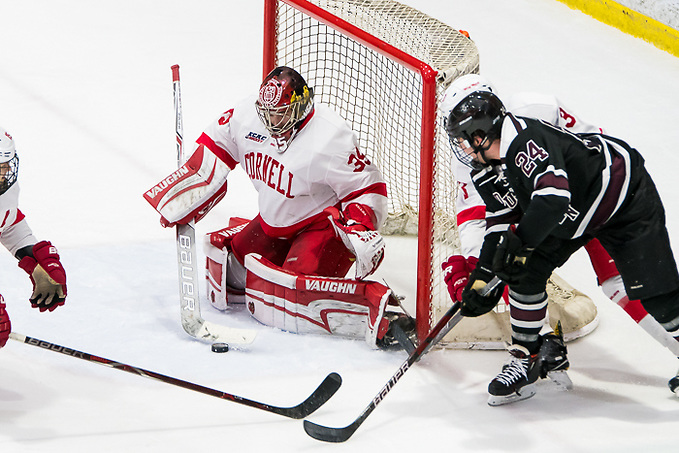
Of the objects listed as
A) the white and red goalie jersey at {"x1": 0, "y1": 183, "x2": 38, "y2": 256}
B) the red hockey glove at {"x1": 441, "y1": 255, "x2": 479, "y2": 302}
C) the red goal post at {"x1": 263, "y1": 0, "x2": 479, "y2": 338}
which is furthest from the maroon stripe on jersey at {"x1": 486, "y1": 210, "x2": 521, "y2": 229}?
the white and red goalie jersey at {"x1": 0, "y1": 183, "x2": 38, "y2": 256}

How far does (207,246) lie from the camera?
3510 millimetres

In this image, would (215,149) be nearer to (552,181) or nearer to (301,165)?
(301,165)

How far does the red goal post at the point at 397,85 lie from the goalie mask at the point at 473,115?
30 cm

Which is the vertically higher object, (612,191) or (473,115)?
(473,115)

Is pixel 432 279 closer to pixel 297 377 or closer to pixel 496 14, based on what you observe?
pixel 297 377

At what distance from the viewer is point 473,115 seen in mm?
2590

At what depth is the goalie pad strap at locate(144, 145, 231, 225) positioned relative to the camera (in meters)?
3.40

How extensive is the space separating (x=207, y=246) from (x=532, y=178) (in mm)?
1379

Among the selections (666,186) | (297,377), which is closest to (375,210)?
(297,377)

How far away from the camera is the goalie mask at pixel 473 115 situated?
2.59 metres

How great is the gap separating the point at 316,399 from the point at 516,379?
1.93ft

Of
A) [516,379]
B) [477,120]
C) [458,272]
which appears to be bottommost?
[516,379]

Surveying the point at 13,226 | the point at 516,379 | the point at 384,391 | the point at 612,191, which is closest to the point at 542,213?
the point at 612,191

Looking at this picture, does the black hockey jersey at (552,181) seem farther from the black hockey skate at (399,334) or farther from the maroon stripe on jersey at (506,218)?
the black hockey skate at (399,334)
